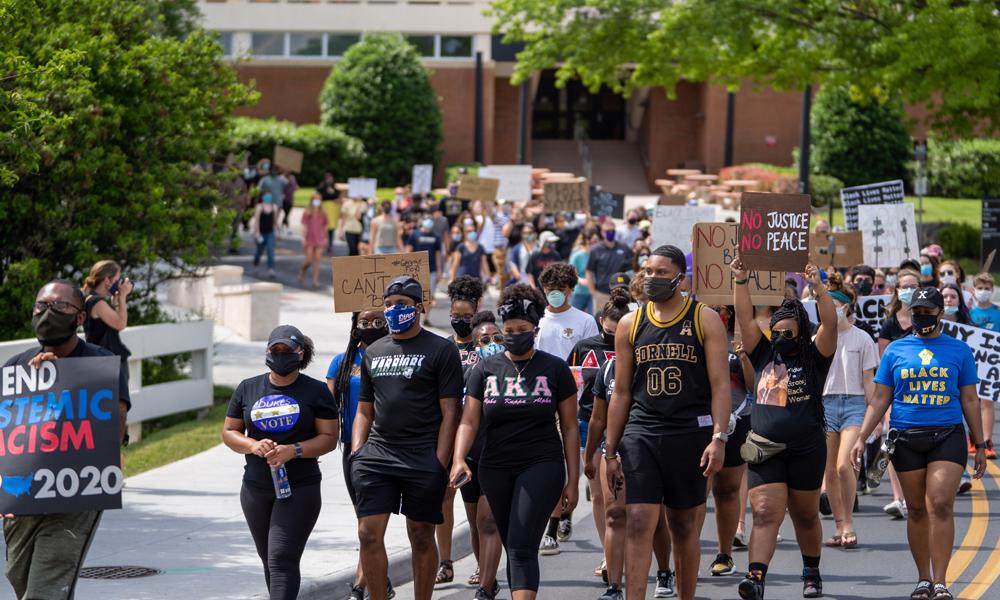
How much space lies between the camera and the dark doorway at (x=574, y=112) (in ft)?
192

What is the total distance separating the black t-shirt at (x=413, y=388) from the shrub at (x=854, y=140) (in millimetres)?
38264

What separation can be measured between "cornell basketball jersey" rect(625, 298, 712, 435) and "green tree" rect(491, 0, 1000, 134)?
1826 cm

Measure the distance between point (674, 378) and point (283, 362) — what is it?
6.47ft

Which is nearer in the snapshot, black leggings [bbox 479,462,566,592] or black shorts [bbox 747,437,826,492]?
black leggings [bbox 479,462,566,592]

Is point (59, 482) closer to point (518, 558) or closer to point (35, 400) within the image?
point (35, 400)

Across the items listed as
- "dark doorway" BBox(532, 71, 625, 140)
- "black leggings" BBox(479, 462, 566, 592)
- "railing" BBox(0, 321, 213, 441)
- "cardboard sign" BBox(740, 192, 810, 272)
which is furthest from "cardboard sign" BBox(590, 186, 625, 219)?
"dark doorway" BBox(532, 71, 625, 140)

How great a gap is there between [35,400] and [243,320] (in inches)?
643

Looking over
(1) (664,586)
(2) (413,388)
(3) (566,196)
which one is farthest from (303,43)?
(2) (413,388)

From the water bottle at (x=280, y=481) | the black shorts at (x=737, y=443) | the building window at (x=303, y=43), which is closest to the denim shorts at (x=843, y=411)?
the black shorts at (x=737, y=443)

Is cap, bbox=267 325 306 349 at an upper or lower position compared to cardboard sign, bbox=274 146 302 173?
lower

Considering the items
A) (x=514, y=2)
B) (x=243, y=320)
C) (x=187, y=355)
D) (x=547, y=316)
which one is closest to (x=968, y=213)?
(x=514, y=2)

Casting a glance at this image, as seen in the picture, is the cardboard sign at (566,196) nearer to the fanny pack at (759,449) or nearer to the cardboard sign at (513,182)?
the cardboard sign at (513,182)

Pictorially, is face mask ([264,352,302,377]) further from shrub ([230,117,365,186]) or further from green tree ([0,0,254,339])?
shrub ([230,117,365,186])

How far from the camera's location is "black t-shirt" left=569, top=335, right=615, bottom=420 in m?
9.88
